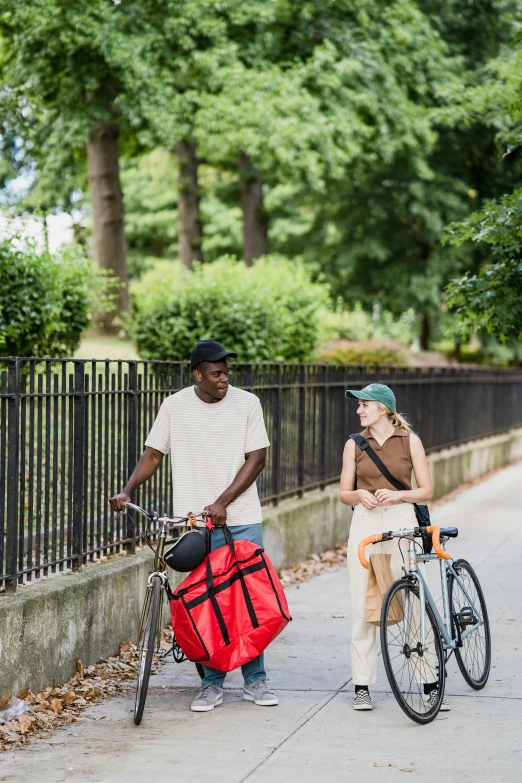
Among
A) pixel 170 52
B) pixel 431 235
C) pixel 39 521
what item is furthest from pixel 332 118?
pixel 39 521

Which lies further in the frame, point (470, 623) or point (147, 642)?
point (470, 623)

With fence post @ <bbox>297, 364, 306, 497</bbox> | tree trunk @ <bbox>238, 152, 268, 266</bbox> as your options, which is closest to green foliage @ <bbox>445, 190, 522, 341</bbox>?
fence post @ <bbox>297, 364, 306, 497</bbox>

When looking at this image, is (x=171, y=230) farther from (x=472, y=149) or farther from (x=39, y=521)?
(x=39, y=521)

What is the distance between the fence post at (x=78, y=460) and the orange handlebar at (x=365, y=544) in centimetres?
203

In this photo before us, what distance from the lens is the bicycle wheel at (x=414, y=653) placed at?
6000 millimetres

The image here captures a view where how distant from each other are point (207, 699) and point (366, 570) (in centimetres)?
108

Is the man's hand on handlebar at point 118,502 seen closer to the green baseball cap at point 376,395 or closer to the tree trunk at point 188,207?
the green baseball cap at point 376,395

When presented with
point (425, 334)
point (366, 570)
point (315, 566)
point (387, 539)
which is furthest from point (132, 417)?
point (425, 334)

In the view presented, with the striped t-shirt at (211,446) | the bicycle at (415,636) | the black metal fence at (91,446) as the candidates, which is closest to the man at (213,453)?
the striped t-shirt at (211,446)

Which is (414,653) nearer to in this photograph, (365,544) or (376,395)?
(365,544)

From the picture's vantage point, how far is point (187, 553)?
607cm

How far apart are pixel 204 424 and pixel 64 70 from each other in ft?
56.0

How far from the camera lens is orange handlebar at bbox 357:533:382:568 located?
20.0ft

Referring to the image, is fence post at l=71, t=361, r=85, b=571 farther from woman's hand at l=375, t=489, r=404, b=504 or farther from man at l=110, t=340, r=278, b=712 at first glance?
woman's hand at l=375, t=489, r=404, b=504
